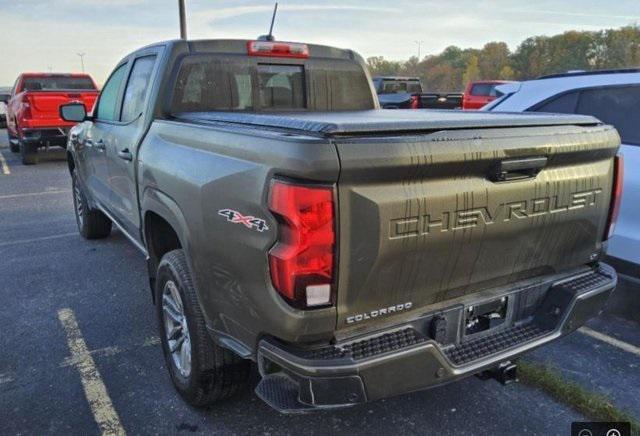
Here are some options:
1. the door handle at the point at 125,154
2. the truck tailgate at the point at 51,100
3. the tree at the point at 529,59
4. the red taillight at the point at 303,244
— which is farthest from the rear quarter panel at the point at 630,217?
the tree at the point at 529,59

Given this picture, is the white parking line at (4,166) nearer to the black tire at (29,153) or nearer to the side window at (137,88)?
the black tire at (29,153)

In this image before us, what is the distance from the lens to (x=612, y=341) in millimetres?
3656

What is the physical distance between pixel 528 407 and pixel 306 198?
1.94 meters

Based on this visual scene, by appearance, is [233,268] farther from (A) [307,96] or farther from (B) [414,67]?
(B) [414,67]

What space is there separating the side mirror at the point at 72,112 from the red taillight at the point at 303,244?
149 inches

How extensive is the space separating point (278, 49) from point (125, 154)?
4.35 ft

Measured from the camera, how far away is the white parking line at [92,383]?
2762 millimetres

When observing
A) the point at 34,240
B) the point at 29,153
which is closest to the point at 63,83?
the point at 29,153

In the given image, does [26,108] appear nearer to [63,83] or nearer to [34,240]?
[63,83]

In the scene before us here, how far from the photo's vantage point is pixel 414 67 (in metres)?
104

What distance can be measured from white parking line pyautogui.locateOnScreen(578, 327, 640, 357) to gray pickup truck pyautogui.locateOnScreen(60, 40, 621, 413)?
3.55 feet

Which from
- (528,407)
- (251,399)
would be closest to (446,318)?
(528,407)

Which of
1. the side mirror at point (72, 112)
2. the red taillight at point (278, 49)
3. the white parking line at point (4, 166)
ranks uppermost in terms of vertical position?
the red taillight at point (278, 49)

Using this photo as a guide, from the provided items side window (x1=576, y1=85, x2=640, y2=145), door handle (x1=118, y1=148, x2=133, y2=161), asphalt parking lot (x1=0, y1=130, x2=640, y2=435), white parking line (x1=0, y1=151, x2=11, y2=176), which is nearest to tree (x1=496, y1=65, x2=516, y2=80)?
white parking line (x1=0, y1=151, x2=11, y2=176)
